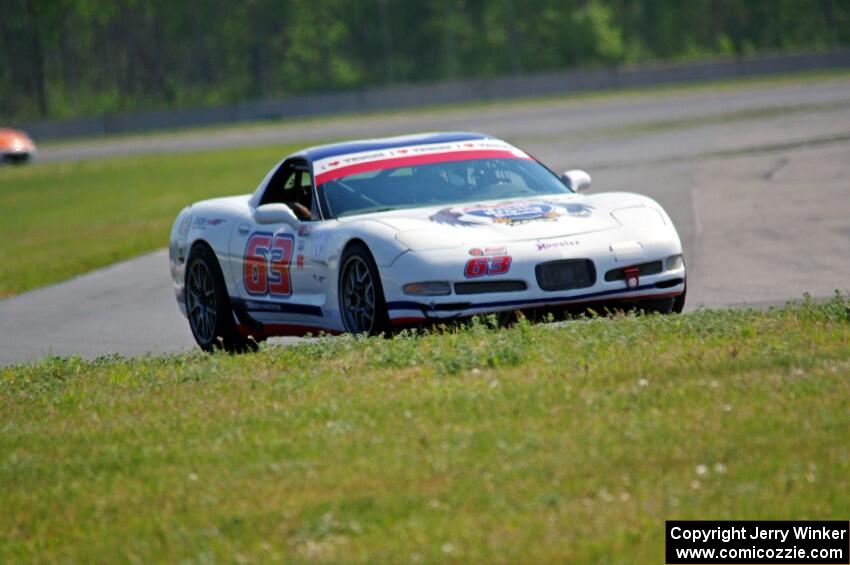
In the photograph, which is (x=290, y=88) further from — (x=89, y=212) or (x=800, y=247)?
(x=800, y=247)

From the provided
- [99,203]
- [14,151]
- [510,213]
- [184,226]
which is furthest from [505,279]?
[14,151]

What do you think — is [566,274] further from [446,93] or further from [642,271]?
[446,93]

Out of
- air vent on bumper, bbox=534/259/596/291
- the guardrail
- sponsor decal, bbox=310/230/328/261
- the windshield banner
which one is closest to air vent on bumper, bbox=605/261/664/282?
air vent on bumper, bbox=534/259/596/291

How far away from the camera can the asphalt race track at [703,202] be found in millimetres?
12094

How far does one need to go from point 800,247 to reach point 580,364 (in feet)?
23.1

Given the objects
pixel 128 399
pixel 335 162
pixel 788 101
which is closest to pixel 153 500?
pixel 128 399

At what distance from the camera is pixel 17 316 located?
1460cm

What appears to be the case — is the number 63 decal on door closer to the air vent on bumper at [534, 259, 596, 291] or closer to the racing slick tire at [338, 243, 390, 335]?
the racing slick tire at [338, 243, 390, 335]

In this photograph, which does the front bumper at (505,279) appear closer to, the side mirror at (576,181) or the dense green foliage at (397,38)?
the side mirror at (576,181)

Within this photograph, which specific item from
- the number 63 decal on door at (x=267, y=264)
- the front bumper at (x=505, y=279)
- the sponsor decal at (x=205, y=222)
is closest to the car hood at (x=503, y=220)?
the front bumper at (x=505, y=279)

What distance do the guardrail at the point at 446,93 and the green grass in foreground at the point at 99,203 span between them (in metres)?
21.5

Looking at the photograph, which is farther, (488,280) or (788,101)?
(788,101)

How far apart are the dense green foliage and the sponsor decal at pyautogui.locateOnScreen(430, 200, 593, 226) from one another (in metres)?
79.1

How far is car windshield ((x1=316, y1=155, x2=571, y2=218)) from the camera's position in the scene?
10320 millimetres
